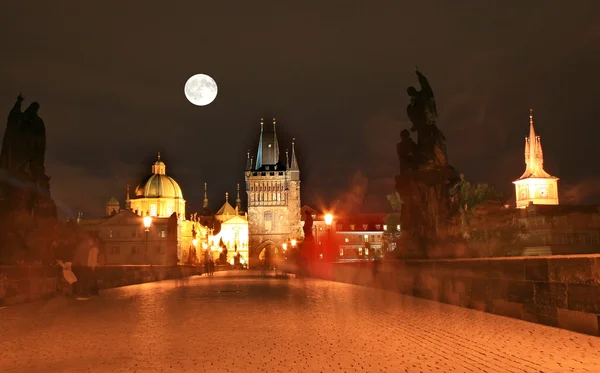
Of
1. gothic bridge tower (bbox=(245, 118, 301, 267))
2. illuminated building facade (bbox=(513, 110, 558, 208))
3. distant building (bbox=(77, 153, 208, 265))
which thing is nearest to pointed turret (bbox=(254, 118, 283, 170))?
gothic bridge tower (bbox=(245, 118, 301, 267))

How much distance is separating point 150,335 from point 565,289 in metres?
6.46

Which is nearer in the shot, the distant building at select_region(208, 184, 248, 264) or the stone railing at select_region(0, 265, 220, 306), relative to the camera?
the stone railing at select_region(0, 265, 220, 306)

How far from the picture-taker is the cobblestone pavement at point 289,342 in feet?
25.3

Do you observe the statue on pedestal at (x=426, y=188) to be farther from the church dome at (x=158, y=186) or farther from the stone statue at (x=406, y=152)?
the church dome at (x=158, y=186)

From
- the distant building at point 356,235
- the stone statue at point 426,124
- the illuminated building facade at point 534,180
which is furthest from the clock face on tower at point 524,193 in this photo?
the stone statue at point 426,124

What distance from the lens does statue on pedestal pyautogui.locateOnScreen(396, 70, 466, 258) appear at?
68.7 ft

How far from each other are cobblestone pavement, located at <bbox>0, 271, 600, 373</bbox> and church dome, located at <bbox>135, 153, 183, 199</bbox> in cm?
12427

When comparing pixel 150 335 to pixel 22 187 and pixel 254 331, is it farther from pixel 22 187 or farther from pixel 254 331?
pixel 22 187

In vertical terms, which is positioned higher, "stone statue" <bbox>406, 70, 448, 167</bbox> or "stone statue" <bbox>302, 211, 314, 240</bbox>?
"stone statue" <bbox>406, 70, 448, 167</bbox>

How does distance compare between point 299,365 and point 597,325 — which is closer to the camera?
point 299,365

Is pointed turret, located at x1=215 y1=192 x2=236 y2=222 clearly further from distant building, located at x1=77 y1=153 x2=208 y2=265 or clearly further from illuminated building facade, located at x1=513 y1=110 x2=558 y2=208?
illuminated building facade, located at x1=513 y1=110 x2=558 y2=208

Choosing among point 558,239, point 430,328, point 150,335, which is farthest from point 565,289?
point 558,239

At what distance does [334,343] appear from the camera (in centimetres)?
956

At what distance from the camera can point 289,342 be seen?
9.75 meters
